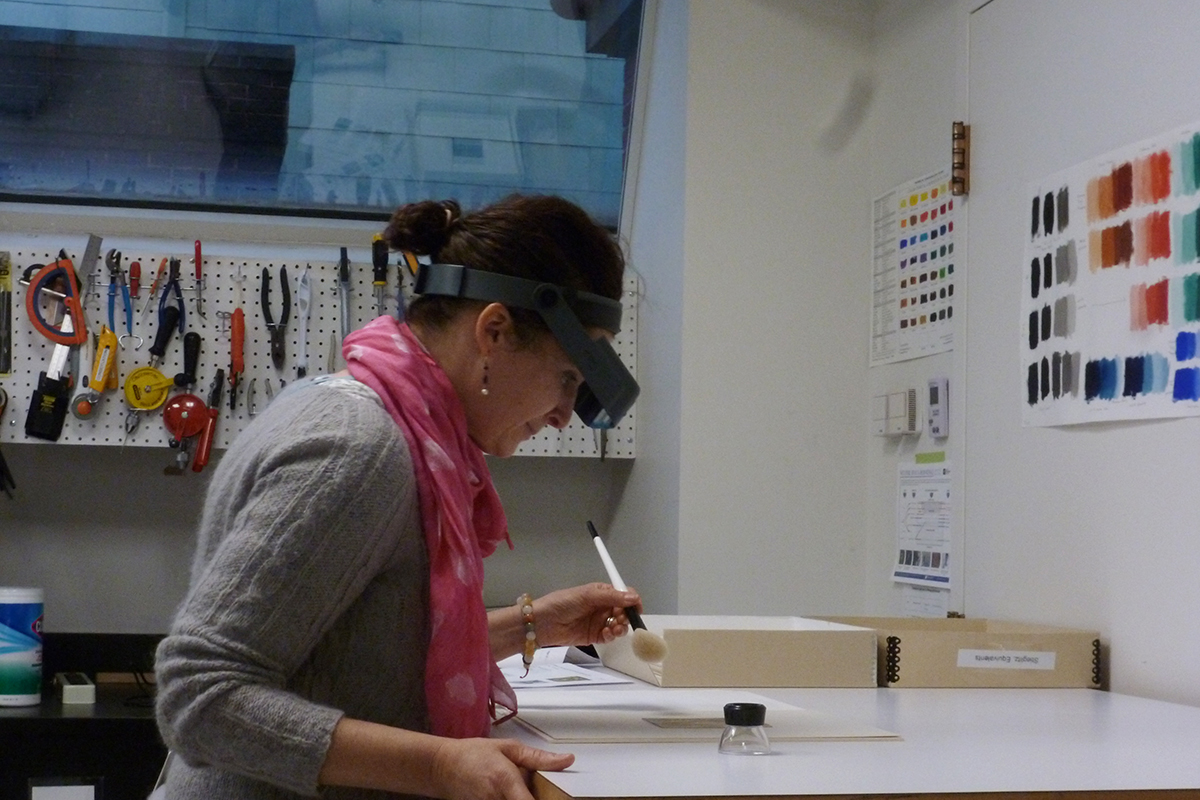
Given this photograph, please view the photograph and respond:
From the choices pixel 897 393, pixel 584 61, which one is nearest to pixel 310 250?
pixel 584 61

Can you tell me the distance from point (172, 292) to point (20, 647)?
0.78m

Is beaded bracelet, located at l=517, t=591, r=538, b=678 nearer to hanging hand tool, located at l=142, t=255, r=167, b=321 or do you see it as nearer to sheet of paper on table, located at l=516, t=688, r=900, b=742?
sheet of paper on table, located at l=516, t=688, r=900, b=742

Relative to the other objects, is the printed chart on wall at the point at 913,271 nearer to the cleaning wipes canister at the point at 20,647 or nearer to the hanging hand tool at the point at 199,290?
the hanging hand tool at the point at 199,290

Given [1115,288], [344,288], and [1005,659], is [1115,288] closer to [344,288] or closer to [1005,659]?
[1005,659]

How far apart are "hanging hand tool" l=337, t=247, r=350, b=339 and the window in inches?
13.6

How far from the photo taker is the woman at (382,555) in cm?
105

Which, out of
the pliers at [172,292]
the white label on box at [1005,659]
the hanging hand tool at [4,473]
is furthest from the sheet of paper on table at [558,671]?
the hanging hand tool at [4,473]

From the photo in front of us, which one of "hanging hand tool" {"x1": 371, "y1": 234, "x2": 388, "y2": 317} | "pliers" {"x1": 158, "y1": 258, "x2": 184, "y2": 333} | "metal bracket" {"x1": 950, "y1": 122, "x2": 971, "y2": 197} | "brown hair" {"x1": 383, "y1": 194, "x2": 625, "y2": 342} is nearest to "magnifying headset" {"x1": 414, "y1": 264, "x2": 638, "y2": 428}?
"brown hair" {"x1": 383, "y1": 194, "x2": 625, "y2": 342}

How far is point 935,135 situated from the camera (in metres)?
2.43

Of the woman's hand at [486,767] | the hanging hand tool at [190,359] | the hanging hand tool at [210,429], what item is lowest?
Result: the woman's hand at [486,767]

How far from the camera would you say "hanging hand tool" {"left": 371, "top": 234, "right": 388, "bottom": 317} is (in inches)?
105

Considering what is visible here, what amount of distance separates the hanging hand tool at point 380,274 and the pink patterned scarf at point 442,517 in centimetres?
137

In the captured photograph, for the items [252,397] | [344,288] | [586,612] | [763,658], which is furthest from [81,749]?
[763,658]

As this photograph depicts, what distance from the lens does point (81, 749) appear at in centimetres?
227
